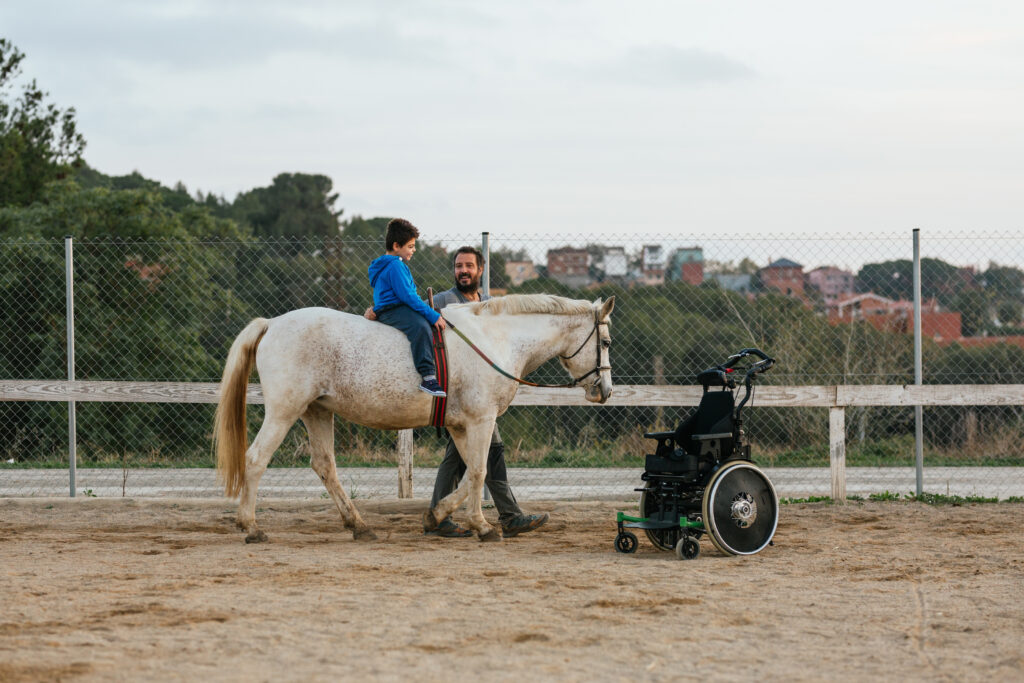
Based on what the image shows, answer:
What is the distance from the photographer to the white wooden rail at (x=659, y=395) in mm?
8906

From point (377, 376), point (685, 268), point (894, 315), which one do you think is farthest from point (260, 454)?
point (894, 315)

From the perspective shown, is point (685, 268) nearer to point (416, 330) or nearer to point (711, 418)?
point (711, 418)

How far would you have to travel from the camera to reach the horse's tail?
716cm

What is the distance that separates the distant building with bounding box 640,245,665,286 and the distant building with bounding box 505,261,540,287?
134 centimetres

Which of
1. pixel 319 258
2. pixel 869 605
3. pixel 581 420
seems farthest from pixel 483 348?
pixel 319 258

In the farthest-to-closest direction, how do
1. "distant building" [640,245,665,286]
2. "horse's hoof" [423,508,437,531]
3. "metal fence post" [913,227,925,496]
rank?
"distant building" [640,245,665,286]
"metal fence post" [913,227,925,496]
"horse's hoof" [423,508,437,531]

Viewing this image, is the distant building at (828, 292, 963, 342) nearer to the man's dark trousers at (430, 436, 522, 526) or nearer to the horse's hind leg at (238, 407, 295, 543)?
the man's dark trousers at (430, 436, 522, 526)

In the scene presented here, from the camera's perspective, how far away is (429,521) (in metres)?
7.68

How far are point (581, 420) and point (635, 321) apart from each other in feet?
6.49

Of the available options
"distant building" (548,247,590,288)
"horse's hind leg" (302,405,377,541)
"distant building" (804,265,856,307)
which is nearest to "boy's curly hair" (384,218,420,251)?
"horse's hind leg" (302,405,377,541)

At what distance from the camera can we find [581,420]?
12742 mm

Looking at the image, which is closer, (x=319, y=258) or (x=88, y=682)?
(x=88, y=682)

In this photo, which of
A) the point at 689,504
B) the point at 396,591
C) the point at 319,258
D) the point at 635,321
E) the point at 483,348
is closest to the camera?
the point at 396,591

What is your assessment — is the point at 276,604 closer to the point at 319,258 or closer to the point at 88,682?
the point at 88,682
